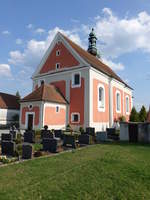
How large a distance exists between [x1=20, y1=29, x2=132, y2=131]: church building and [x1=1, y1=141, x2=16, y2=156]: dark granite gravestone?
11.4 m

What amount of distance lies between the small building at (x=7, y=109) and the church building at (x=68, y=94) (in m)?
6.96

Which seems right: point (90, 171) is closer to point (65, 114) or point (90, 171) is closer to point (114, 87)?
point (65, 114)

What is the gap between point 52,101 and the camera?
827 inches

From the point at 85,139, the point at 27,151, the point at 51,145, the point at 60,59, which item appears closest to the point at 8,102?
the point at 60,59

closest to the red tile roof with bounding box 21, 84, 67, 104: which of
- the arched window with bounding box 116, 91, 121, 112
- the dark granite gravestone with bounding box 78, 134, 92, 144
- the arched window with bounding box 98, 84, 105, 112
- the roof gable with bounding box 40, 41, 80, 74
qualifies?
the roof gable with bounding box 40, 41, 80, 74

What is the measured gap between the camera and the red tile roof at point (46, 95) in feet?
67.6

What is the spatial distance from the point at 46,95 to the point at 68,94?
3902mm

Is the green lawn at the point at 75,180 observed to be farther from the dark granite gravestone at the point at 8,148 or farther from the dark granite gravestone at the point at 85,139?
the dark granite gravestone at the point at 85,139

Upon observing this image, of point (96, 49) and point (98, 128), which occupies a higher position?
point (96, 49)

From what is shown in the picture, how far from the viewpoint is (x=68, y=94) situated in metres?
24.0

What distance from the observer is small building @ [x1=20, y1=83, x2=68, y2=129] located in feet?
66.1

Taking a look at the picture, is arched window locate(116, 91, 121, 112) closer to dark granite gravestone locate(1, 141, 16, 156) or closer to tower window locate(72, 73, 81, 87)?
tower window locate(72, 73, 81, 87)

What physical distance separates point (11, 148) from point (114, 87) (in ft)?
75.3

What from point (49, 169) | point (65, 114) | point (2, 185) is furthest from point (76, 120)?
point (2, 185)
